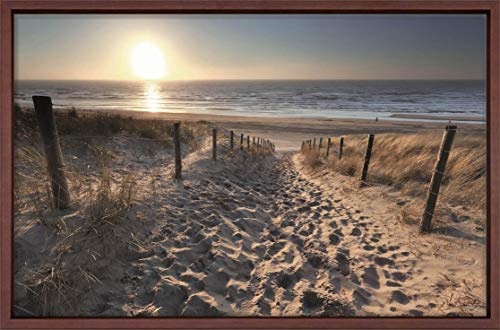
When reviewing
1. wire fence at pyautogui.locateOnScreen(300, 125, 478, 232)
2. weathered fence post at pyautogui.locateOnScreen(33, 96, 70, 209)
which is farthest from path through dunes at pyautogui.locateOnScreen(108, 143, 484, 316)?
weathered fence post at pyautogui.locateOnScreen(33, 96, 70, 209)

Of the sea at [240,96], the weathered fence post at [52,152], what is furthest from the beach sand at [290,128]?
the weathered fence post at [52,152]

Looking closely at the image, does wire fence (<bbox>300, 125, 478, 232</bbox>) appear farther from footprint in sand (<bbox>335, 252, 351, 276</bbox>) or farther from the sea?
footprint in sand (<bbox>335, 252, 351, 276</bbox>)

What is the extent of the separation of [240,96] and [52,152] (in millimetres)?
13513

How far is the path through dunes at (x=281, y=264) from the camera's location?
97.2 inches

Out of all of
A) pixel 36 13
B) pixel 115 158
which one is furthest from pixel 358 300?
pixel 115 158

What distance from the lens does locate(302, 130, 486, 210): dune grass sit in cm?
402

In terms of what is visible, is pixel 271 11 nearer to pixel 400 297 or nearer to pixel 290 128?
pixel 400 297

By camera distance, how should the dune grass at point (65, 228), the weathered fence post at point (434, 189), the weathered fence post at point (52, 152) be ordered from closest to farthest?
the dune grass at point (65, 228)
the weathered fence post at point (52, 152)
the weathered fence post at point (434, 189)

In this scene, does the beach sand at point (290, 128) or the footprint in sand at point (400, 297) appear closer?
the footprint in sand at point (400, 297)

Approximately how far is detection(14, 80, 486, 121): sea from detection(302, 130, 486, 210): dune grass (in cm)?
62

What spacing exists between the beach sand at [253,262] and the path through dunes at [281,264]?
10 millimetres

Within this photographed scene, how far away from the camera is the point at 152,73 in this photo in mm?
3021

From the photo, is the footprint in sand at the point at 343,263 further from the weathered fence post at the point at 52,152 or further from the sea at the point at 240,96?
the weathered fence post at the point at 52,152

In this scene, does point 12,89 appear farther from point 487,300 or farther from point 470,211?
point 470,211
